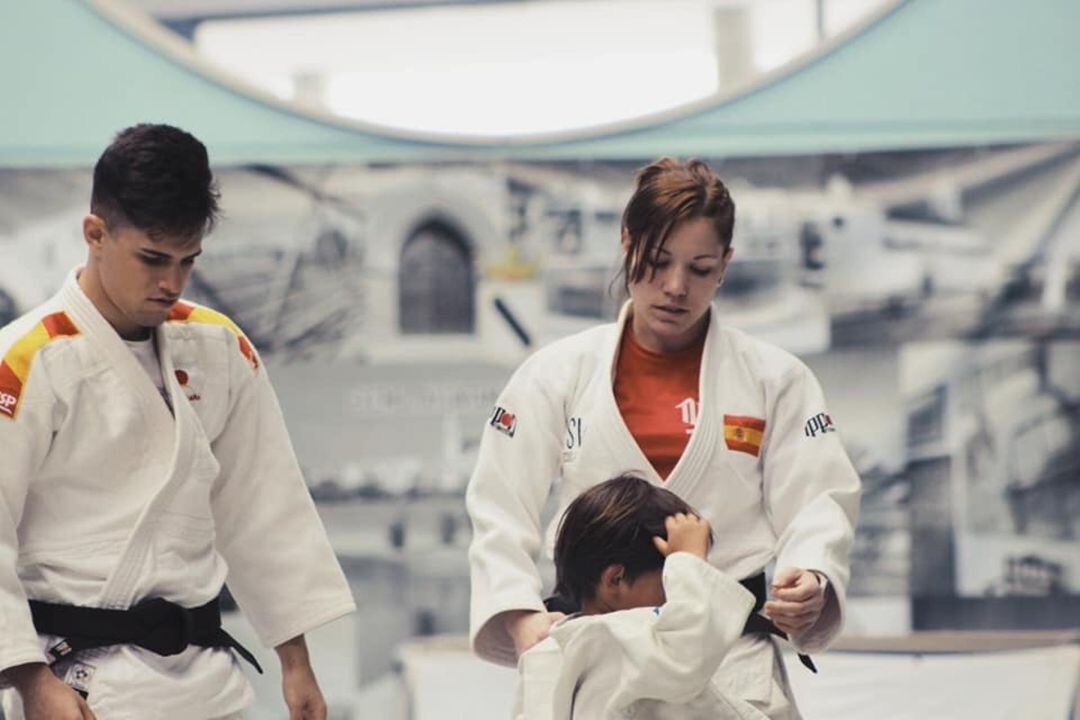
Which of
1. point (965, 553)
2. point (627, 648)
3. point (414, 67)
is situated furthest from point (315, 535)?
point (965, 553)

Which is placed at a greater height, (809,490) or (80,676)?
(809,490)

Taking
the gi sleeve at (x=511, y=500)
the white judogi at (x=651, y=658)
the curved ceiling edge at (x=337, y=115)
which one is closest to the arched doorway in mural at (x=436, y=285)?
the curved ceiling edge at (x=337, y=115)

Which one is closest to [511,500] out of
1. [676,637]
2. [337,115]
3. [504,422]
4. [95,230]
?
[504,422]

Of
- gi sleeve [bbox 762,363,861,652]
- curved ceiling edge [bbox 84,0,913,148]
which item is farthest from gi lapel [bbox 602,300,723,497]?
curved ceiling edge [bbox 84,0,913,148]

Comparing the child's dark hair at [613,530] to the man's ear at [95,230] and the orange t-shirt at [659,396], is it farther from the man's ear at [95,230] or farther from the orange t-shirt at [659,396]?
the man's ear at [95,230]

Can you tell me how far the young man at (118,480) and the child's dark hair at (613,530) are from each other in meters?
0.50

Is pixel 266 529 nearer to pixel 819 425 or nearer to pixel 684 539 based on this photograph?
pixel 684 539

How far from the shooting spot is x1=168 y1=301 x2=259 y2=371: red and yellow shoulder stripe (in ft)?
Answer: 7.75

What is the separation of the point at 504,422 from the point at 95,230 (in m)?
0.67

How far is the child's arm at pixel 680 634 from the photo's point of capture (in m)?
2.00

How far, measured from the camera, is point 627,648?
6.61ft

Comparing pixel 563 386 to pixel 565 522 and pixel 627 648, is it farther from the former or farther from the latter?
pixel 627 648

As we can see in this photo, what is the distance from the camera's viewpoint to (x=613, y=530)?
213 cm

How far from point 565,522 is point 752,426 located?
0.37 meters
